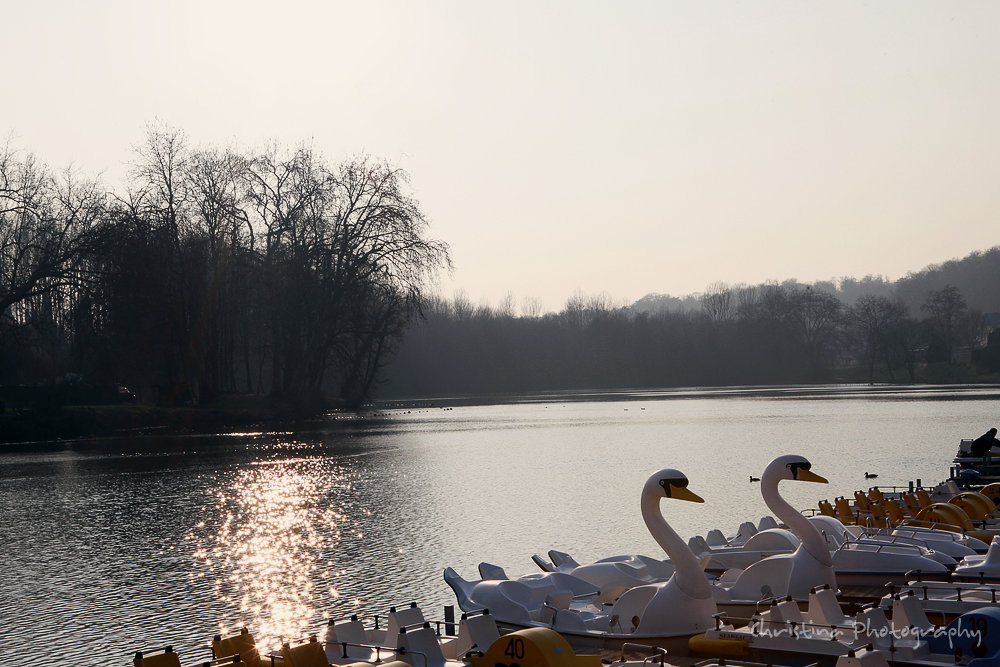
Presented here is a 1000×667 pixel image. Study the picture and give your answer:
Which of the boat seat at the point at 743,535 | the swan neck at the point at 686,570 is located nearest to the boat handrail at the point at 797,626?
→ the swan neck at the point at 686,570

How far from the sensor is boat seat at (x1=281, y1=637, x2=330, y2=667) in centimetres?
1129

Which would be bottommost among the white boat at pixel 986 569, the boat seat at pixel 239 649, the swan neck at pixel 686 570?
the white boat at pixel 986 569

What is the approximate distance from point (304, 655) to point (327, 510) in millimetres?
20510

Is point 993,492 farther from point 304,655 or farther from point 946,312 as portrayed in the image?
point 946,312

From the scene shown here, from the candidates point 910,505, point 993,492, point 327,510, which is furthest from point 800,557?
point 327,510

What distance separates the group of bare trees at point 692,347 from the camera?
13788 cm

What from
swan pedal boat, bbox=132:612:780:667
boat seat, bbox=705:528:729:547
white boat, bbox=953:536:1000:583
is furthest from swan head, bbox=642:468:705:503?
boat seat, bbox=705:528:729:547

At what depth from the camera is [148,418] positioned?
63.4 meters

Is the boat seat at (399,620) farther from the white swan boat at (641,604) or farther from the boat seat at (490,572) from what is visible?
the boat seat at (490,572)

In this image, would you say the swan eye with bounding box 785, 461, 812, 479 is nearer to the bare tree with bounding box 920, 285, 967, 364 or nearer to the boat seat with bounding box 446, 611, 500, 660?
the boat seat with bounding box 446, 611, 500, 660

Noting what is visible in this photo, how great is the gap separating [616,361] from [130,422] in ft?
369

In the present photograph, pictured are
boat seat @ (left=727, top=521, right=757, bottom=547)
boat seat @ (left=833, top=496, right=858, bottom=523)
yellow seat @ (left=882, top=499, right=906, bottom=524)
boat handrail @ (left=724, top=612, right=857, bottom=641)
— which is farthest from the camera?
boat seat @ (left=833, top=496, right=858, bottom=523)

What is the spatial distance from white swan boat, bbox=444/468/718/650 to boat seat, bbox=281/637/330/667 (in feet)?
11.7

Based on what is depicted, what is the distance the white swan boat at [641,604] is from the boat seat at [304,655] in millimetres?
3575
